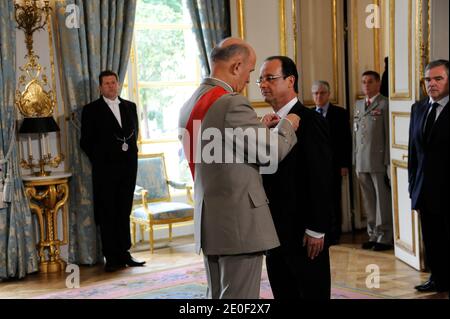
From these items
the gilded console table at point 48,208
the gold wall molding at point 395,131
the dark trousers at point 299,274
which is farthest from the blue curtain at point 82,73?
the dark trousers at point 299,274

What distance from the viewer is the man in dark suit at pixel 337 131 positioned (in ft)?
19.6

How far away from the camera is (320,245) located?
2645mm

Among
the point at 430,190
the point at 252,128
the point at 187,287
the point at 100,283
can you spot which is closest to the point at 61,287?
the point at 100,283

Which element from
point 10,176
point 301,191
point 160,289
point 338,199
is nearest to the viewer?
point 301,191

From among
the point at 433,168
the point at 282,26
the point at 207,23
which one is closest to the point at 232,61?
the point at 433,168

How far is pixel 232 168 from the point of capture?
2352 mm

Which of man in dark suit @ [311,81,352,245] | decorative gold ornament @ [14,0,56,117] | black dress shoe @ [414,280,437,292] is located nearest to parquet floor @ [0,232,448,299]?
black dress shoe @ [414,280,437,292]

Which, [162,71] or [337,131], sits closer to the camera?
[337,131]

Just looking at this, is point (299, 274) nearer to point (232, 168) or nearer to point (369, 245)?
point (232, 168)

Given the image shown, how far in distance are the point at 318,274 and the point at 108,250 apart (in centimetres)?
298

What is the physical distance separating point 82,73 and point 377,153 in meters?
2.63

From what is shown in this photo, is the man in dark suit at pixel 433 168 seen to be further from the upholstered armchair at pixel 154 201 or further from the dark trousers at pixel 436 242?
the upholstered armchair at pixel 154 201

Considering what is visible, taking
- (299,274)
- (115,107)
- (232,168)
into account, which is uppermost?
(115,107)

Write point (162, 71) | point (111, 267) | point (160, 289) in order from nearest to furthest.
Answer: point (160, 289), point (111, 267), point (162, 71)
